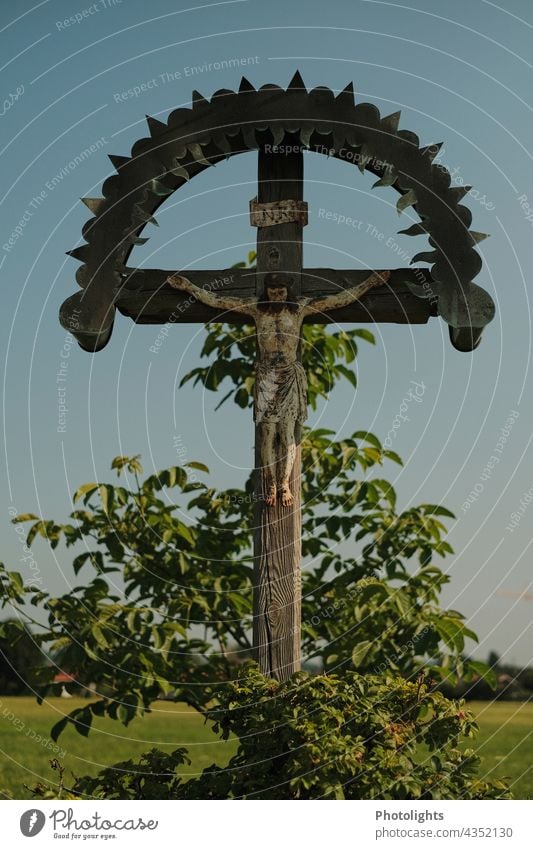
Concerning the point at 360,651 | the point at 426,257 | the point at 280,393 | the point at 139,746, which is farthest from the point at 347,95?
the point at 139,746

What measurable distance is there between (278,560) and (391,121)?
2447 millimetres

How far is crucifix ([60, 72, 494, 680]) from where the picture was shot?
6.04 meters

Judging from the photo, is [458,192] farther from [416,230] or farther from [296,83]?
[296,83]

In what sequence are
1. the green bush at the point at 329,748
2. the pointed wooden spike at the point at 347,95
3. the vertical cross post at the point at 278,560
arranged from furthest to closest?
1. the pointed wooden spike at the point at 347,95
2. the vertical cross post at the point at 278,560
3. the green bush at the point at 329,748

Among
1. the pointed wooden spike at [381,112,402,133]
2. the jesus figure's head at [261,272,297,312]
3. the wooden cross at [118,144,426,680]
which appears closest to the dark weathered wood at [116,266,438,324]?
the wooden cross at [118,144,426,680]

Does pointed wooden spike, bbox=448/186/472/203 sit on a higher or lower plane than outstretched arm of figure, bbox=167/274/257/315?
higher

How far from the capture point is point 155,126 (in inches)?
248

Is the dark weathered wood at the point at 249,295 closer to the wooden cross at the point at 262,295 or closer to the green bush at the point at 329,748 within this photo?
the wooden cross at the point at 262,295

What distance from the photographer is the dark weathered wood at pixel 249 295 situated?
625 centimetres

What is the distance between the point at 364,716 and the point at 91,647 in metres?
2.38

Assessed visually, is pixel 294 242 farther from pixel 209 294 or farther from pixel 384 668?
pixel 384 668

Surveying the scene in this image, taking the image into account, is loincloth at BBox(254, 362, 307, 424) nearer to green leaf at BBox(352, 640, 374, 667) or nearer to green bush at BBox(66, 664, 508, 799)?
green bush at BBox(66, 664, 508, 799)

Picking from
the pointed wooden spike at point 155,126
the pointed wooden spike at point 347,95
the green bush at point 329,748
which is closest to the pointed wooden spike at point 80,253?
the pointed wooden spike at point 155,126

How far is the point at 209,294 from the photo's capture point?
6336 millimetres
